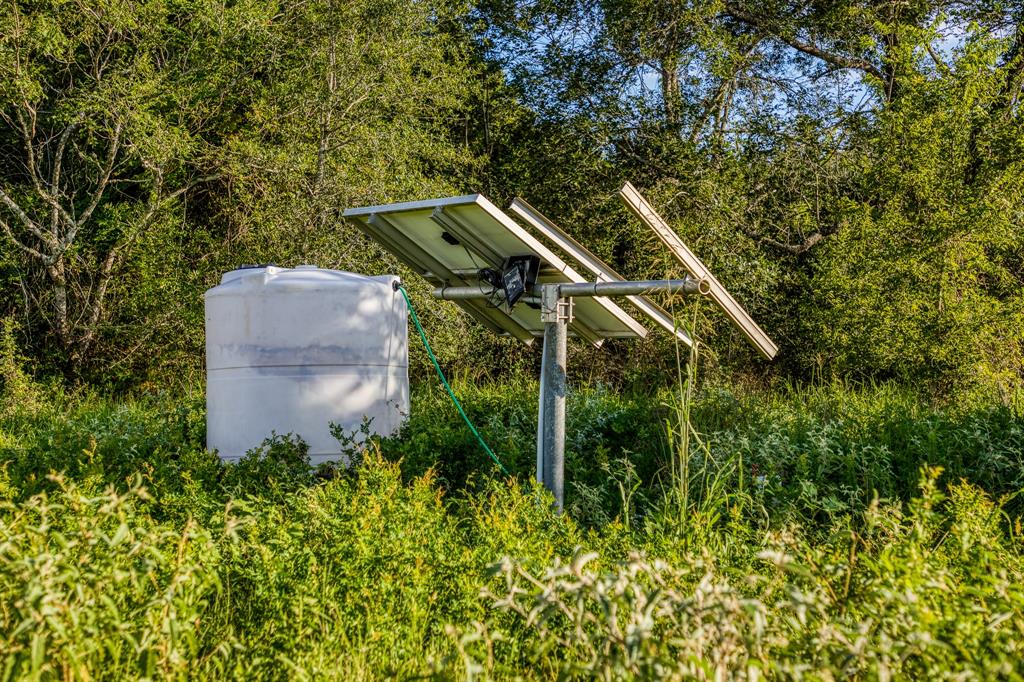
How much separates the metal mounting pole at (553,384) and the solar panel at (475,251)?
213 millimetres

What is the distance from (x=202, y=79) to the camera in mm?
12898

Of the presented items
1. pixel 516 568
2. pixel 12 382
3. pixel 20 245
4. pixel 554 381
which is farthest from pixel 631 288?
pixel 20 245

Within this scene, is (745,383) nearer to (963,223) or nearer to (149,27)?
(963,223)

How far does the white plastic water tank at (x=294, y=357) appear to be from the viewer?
673 centimetres

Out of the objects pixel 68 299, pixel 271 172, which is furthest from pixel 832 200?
pixel 68 299

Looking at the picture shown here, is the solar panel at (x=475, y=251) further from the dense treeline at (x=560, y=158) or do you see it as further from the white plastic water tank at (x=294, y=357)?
the dense treeline at (x=560, y=158)

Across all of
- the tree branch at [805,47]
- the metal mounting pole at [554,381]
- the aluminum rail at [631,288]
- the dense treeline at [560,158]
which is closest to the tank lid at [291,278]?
the metal mounting pole at [554,381]

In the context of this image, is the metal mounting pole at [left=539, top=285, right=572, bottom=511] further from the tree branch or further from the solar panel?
the tree branch

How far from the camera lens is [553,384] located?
557cm

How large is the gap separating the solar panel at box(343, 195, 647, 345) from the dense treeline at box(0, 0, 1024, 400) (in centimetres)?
544

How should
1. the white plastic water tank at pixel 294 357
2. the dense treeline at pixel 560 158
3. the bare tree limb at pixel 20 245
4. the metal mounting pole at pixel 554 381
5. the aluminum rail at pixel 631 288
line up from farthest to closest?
the bare tree limb at pixel 20 245
the dense treeline at pixel 560 158
the white plastic water tank at pixel 294 357
the metal mounting pole at pixel 554 381
the aluminum rail at pixel 631 288

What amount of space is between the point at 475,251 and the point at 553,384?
1.06m

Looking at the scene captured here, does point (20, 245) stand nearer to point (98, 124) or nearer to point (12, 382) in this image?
point (12, 382)

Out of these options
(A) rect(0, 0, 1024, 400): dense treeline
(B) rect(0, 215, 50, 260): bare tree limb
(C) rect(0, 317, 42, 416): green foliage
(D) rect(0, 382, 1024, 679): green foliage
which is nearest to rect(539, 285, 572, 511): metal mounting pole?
(D) rect(0, 382, 1024, 679): green foliage
